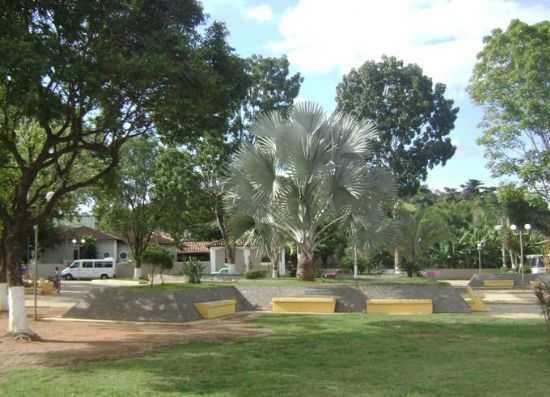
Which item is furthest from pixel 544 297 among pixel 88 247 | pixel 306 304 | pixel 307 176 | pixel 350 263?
pixel 88 247

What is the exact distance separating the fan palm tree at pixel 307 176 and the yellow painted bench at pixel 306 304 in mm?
1674

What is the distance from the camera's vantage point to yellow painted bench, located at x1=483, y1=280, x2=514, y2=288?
32.7m

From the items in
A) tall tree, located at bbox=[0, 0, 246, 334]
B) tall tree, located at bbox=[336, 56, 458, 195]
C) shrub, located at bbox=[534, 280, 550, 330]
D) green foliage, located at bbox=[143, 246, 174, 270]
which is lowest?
shrub, located at bbox=[534, 280, 550, 330]

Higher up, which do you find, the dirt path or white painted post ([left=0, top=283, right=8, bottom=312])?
white painted post ([left=0, top=283, right=8, bottom=312])

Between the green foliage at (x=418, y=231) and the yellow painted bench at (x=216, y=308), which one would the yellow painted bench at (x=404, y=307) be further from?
the green foliage at (x=418, y=231)

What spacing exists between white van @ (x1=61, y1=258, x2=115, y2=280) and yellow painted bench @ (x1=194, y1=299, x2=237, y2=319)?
30729 millimetres

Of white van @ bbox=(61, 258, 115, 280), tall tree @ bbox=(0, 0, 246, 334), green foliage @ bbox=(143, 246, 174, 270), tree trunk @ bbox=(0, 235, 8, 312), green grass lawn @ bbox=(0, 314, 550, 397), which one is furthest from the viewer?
white van @ bbox=(61, 258, 115, 280)

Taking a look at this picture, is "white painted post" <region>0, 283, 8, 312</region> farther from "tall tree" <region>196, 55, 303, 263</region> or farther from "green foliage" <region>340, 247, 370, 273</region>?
"green foliage" <region>340, 247, 370, 273</region>

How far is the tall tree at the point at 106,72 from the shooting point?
40.1 feet

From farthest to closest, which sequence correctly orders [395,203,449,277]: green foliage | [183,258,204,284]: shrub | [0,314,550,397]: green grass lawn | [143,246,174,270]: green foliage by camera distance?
[395,203,449,277]: green foliage → [183,258,204,284]: shrub → [143,246,174,270]: green foliage → [0,314,550,397]: green grass lawn

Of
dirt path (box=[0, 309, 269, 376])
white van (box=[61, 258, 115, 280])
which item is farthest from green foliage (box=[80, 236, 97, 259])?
dirt path (box=[0, 309, 269, 376])

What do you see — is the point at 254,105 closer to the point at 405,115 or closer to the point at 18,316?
the point at 405,115

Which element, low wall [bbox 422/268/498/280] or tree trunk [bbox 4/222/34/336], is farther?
low wall [bbox 422/268/498/280]

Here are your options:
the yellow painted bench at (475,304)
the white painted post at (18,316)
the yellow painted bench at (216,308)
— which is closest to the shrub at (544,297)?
the yellow painted bench at (475,304)
